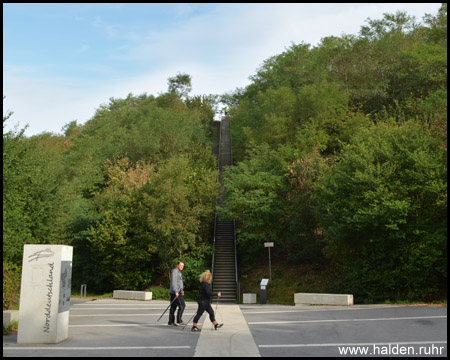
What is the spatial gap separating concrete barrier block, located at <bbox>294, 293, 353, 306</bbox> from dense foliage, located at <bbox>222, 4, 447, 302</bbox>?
2.46 meters

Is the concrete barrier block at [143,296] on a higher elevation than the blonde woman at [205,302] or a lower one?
lower

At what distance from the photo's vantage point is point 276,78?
45781 millimetres

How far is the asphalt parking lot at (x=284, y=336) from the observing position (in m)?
8.59

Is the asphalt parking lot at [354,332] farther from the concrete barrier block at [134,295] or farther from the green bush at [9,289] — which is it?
the concrete barrier block at [134,295]

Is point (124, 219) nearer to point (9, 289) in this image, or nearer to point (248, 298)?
point (248, 298)

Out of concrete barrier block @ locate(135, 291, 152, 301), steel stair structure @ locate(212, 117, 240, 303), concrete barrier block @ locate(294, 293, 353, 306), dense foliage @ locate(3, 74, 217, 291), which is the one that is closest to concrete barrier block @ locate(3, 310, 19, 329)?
dense foliage @ locate(3, 74, 217, 291)

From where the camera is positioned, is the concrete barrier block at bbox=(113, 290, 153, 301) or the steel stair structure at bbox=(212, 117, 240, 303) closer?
the concrete barrier block at bbox=(113, 290, 153, 301)

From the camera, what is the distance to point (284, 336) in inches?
407

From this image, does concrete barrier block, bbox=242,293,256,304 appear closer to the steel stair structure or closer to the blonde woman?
the steel stair structure

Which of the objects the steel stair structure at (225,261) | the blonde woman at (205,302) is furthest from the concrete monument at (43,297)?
the steel stair structure at (225,261)

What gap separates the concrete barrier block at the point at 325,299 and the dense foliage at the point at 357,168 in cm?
246

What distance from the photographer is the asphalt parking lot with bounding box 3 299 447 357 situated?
28.2 ft

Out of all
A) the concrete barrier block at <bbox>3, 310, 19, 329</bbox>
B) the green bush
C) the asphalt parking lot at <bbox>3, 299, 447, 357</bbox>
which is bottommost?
the asphalt parking lot at <bbox>3, 299, 447, 357</bbox>

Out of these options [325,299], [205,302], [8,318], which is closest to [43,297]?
[8,318]
